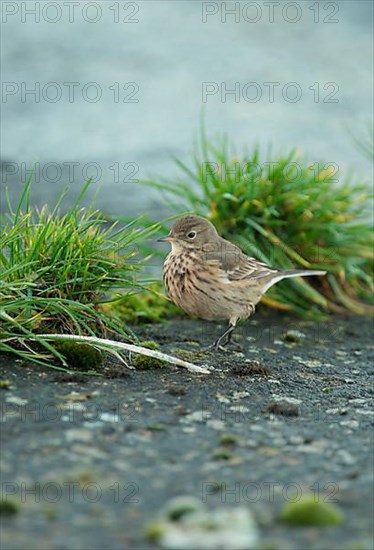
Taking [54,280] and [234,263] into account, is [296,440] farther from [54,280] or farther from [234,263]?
[234,263]

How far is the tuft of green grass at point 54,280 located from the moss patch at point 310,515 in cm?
186

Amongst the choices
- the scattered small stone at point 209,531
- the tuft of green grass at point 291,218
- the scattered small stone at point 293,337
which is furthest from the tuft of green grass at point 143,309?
the scattered small stone at point 209,531

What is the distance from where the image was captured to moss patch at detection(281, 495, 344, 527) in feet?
10.6

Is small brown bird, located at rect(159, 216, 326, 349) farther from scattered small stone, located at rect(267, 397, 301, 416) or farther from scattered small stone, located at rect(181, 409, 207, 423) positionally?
scattered small stone, located at rect(181, 409, 207, 423)

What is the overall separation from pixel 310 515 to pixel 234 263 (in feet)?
10.4

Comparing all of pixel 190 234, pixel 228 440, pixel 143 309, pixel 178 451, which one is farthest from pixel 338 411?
pixel 143 309

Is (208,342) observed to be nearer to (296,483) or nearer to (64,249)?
(64,249)

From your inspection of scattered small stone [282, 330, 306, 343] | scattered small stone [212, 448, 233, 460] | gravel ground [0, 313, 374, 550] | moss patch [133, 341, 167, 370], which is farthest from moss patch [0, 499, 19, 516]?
scattered small stone [282, 330, 306, 343]

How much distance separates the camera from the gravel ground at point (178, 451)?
318cm

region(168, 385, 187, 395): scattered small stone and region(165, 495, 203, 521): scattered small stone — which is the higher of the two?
region(168, 385, 187, 395): scattered small stone

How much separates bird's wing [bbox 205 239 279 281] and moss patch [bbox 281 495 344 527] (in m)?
3.01

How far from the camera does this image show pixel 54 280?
5297 millimetres

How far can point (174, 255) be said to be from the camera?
6203mm

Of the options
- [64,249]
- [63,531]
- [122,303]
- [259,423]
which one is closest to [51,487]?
[63,531]
